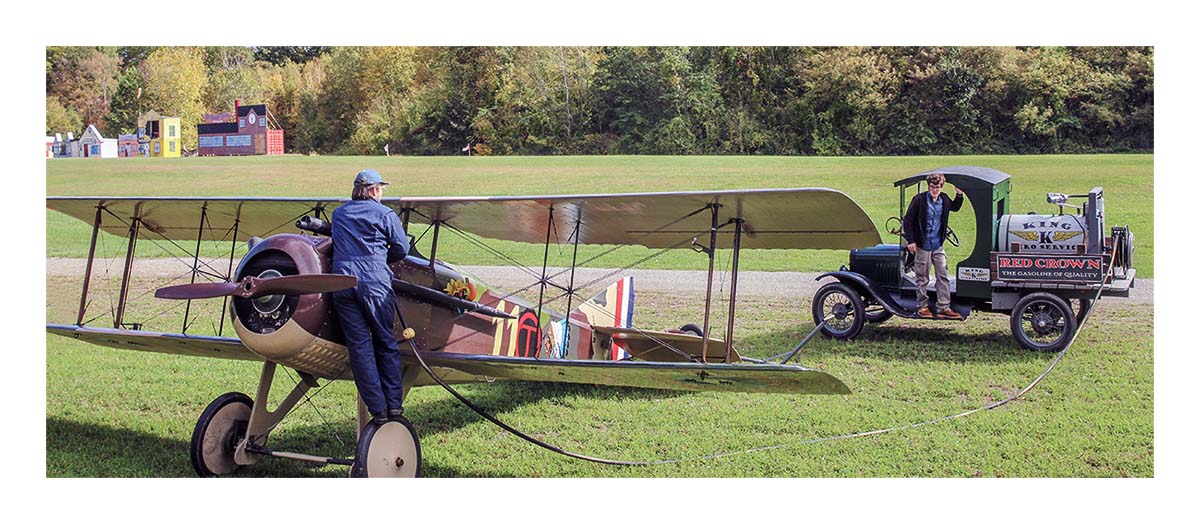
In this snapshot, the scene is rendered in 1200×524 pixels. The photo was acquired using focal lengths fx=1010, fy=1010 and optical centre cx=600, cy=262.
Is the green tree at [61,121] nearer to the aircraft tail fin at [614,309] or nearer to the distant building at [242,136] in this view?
the distant building at [242,136]

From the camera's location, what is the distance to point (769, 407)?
7.14 m

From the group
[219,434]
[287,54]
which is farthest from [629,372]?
[287,54]

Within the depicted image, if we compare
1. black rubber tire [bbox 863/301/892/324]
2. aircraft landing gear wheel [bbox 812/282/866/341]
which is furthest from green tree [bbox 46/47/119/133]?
black rubber tire [bbox 863/301/892/324]

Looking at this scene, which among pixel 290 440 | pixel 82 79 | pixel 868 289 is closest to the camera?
pixel 290 440

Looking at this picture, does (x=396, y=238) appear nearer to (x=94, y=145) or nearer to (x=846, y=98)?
(x=94, y=145)

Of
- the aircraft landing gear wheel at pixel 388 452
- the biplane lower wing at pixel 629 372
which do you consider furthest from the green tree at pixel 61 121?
the aircraft landing gear wheel at pixel 388 452

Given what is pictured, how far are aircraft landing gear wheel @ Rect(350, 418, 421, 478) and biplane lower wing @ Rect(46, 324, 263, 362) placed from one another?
1244 millimetres

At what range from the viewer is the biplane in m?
5.17

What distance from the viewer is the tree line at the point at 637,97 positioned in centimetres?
1001

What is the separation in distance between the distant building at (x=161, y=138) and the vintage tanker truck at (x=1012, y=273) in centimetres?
790

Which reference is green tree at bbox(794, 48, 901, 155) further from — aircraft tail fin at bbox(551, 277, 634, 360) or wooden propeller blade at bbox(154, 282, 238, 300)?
wooden propeller blade at bbox(154, 282, 238, 300)

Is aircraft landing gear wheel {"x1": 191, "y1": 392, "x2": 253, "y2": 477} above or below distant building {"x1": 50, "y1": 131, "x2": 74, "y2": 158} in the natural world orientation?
below

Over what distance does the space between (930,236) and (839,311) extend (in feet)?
3.78
